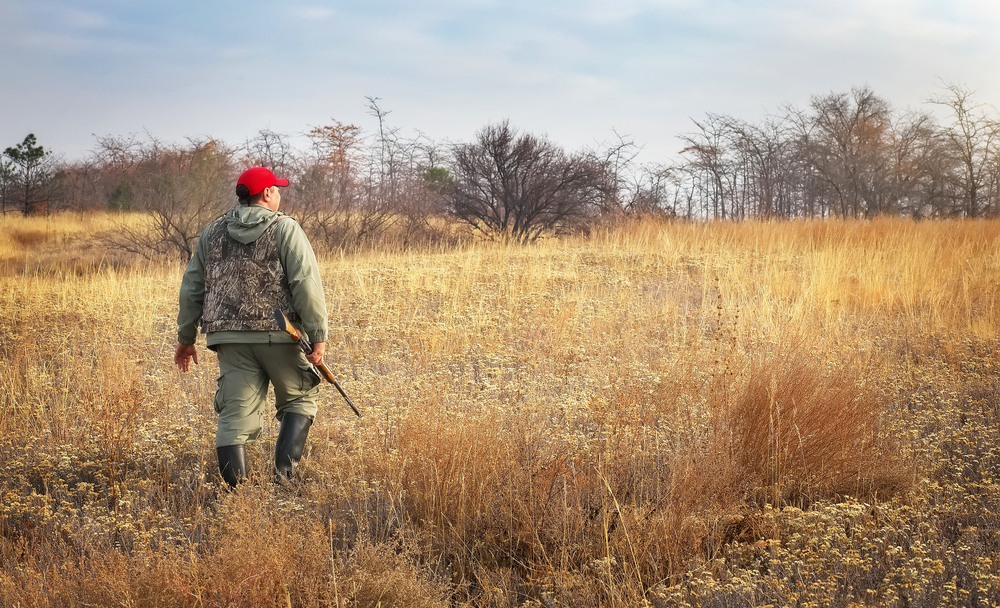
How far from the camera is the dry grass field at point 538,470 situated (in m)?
2.23

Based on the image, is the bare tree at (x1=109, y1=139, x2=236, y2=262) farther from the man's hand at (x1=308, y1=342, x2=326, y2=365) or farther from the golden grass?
the man's hand at (x1=308, y1=342, x2=326, y2=365)

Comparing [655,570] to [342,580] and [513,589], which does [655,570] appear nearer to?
[513,589]

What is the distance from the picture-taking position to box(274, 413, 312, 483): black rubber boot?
3324mm

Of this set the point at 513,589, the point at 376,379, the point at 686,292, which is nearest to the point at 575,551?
the point at 513,589

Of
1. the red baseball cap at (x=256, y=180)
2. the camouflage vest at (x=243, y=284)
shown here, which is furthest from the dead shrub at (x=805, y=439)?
the red baseball cap at (x=256, y=180)

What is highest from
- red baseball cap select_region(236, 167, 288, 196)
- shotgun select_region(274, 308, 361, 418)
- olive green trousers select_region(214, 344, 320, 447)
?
red baseball cap select_region(236, 167, 288, 196)

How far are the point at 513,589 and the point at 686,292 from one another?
645 centimetres

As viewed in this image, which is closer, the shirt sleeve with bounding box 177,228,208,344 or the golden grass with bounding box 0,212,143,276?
the shirt sleeve with bounding box 177,228,208,344

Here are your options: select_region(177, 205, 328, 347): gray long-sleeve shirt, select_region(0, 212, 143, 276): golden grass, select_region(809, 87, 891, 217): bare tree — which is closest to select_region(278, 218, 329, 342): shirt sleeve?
select_region(177, 205, 328, 347): gray long-sleeve shirt

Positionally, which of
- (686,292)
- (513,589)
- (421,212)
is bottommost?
(513,589)

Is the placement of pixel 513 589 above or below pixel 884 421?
below

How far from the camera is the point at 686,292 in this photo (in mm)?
8391

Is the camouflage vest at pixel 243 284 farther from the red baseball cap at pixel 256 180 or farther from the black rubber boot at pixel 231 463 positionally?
the black rubber boot at pixel 231 463

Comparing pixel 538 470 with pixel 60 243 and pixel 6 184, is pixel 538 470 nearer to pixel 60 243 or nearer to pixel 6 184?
pixel 60 243
